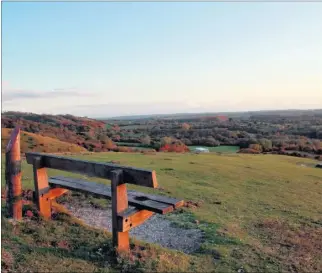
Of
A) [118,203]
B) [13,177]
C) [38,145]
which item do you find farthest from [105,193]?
[38,145]

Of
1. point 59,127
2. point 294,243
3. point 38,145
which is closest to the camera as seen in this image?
point 294,243

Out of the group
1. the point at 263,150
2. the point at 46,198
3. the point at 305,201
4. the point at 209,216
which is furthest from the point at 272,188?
the point at 263,150

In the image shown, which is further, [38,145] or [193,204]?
[38,145]

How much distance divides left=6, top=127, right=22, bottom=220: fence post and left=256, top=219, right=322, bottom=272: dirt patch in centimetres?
485

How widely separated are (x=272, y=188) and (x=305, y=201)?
8.53 feet

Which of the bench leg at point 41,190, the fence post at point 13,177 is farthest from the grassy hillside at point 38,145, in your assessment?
the fence post at point 13,177

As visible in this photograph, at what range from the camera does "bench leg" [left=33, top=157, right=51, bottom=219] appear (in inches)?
264

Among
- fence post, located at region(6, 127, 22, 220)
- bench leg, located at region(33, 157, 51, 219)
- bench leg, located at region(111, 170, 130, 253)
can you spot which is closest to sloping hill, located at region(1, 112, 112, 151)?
bench leg, located at region(33, 157, 51, 219)

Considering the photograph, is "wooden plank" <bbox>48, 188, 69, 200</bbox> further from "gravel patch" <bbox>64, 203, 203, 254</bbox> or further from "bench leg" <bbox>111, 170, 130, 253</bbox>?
"bench leg" <bbox>111, 170, 130, 253</bbox>

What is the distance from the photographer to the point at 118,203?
534 centimetres

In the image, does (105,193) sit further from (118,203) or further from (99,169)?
(118,203)

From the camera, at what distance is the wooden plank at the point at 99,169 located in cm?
513

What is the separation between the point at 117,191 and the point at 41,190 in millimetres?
2267

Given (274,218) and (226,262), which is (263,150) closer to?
(274,218)
